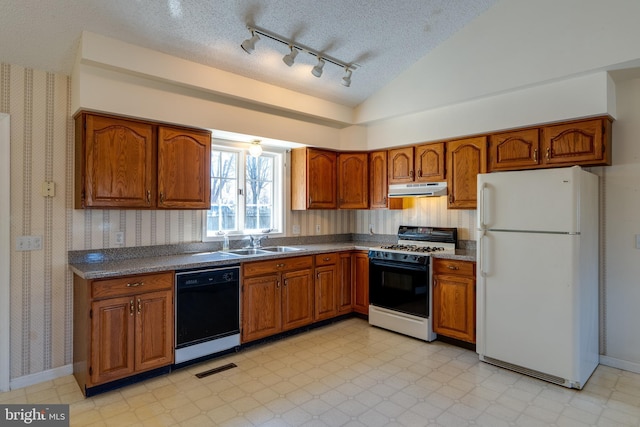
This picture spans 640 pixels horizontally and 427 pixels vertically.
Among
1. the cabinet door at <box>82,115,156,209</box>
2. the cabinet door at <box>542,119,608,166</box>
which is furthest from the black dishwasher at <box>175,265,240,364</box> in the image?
the cabinet door at <box>542,119,608,166</box>

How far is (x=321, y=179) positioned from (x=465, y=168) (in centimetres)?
168

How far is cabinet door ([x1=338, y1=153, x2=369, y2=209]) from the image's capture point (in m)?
4.59

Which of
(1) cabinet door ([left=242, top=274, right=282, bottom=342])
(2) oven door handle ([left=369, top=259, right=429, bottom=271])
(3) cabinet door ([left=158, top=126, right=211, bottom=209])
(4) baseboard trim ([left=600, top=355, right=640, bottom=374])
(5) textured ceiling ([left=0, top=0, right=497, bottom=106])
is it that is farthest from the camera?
(2) oven door handle ([left=369, top=259, right=429, bottom=271])

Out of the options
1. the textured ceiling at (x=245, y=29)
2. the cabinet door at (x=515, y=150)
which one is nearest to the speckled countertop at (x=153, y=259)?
the cabinet door at (x=515, y=150)

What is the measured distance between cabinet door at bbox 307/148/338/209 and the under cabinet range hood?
0.75m

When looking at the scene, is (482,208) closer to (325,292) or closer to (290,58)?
(325,292)

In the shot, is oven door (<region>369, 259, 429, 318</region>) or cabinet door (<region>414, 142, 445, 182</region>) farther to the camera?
cabinet door (<region>414, 142, 445, 182</region>)

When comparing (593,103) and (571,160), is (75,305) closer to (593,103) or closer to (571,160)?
(571,160)

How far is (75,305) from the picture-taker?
2.88 m

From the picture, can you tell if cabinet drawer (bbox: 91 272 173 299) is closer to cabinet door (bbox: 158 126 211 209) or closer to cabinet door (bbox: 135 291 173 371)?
cabinet door (bbox: 135 291 173 371)

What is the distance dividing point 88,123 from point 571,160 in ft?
13.0

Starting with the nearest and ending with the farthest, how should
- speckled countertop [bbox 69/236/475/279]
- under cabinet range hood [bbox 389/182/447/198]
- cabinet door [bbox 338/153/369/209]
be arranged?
speckled countertop [bbox 69/236/475/279] → under cabinet range hood [bbox 389/182/447/198] → cabinet door [bbox 338/153/369/209]

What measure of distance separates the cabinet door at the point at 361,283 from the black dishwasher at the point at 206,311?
163 centimetres

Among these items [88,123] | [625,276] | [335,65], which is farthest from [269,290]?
[625,276]
